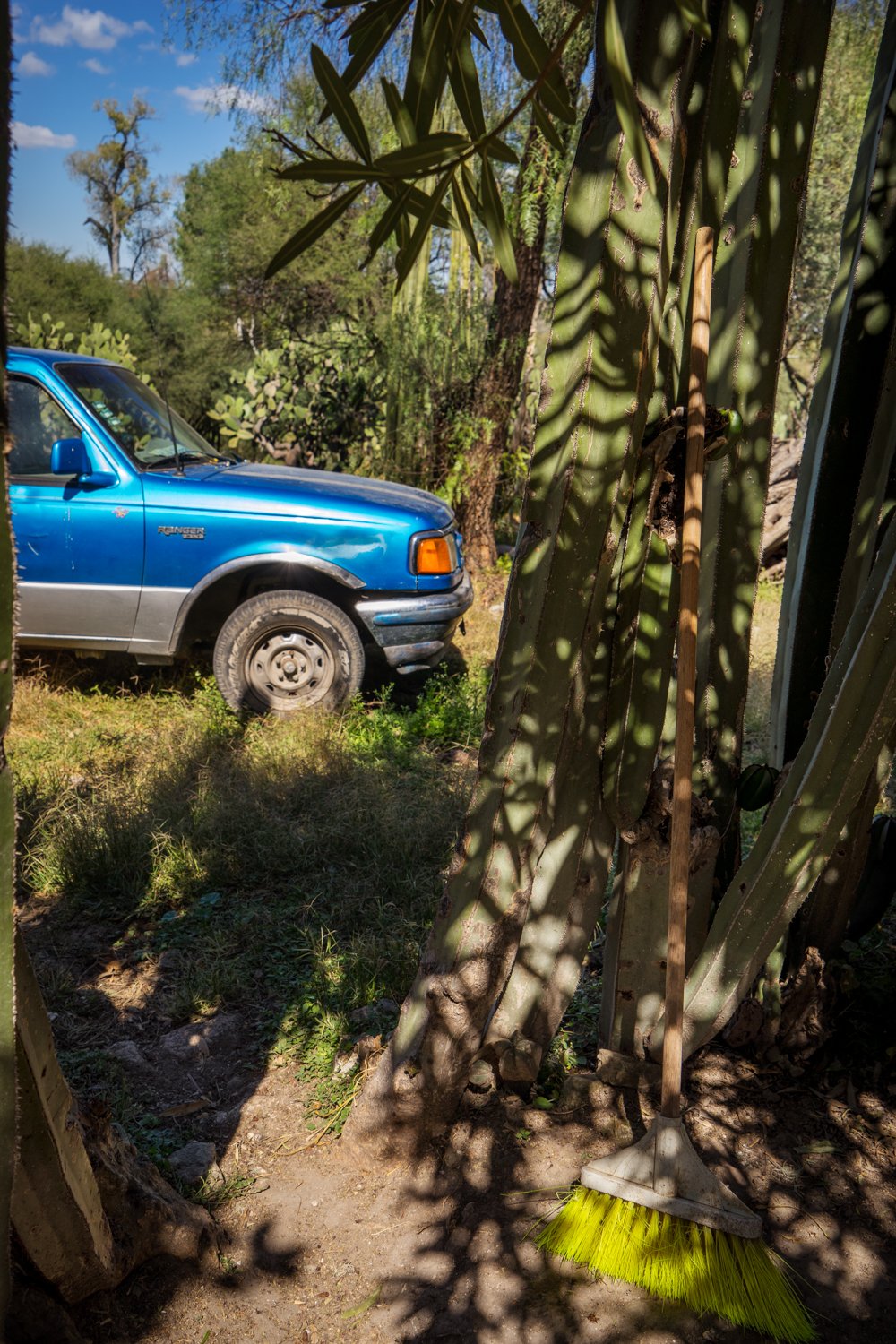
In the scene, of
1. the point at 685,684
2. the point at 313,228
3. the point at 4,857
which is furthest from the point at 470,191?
the point at 4,857

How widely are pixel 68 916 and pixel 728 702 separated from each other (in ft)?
8.95

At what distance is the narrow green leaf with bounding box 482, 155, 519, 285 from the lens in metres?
1.84

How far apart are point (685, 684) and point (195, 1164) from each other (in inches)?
66.7

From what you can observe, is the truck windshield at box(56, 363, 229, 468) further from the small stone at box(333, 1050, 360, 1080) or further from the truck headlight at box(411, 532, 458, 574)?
the small stone at box(333, 1050, 360, 1080)

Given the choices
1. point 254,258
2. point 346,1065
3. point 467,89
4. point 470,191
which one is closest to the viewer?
point 467,89

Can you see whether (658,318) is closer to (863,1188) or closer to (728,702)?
(728,702)

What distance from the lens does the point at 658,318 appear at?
2.16 m

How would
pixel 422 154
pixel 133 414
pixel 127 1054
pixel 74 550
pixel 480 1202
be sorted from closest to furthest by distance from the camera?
pixel 422 154, pixel 480 1202, pixel 127 1054, pixel 74 550, pixel 133 414

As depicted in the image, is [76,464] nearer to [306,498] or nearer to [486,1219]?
[306,498]

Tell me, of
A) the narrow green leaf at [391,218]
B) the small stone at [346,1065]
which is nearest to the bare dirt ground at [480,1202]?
the small stone at [346,1065]

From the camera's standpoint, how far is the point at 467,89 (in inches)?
74.6

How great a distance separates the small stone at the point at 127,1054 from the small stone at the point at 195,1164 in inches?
19.0

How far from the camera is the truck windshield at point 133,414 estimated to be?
233 inches

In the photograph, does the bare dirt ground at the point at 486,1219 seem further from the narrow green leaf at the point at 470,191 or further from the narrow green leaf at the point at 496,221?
the narrow green leaf at the point at 470,191
